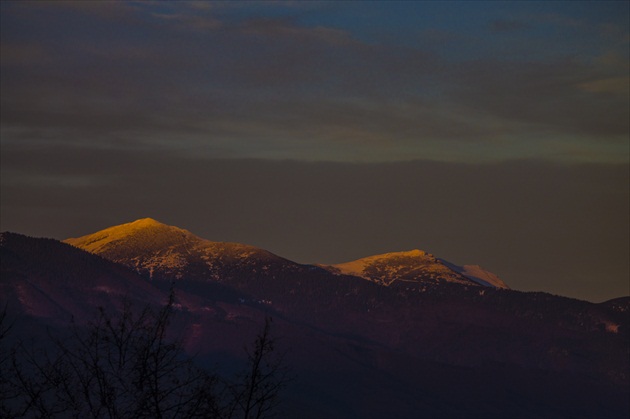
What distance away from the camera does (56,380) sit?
38344mm

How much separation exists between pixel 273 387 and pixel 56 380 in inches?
257

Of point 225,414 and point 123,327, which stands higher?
point 123,327

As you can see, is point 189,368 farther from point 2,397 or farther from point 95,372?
point 2,397

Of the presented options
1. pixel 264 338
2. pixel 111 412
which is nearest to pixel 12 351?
pixel 111 412

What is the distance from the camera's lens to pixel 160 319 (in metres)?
40.3

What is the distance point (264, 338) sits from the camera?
40.2 m

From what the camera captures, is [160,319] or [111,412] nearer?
[111,412]

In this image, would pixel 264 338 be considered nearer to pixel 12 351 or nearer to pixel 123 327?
pixel 123 327

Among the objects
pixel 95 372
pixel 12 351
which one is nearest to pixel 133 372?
pixel 95 372

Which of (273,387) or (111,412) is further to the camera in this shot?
(273,387)

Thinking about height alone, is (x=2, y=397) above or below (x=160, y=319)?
below

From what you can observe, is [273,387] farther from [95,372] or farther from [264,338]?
[95,372]

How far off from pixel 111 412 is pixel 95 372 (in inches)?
65.5

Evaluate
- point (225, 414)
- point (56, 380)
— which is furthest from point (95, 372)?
point (225, 414)
